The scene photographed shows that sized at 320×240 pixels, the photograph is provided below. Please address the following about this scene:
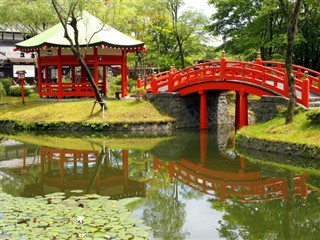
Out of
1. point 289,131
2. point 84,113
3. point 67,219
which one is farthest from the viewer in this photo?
point 84,113

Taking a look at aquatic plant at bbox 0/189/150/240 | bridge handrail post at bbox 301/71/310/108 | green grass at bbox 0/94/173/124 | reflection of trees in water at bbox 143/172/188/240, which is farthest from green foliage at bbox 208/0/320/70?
aquatic plant at bbox 0/189/150/240

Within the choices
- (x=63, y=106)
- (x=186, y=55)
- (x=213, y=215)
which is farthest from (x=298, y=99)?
(x=186, y=55)

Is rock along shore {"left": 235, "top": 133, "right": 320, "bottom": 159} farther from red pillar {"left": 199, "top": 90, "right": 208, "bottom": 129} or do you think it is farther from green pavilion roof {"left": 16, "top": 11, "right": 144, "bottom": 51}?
green pavilion roof {"left": 16, "top": 11, "right": 144, "bottom": 51}

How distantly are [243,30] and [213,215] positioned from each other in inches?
997

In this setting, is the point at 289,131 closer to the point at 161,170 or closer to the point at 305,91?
the point at 305,91

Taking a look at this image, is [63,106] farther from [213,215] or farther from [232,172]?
[213,215]

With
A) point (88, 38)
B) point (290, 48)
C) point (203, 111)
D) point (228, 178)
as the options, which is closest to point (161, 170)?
point (228, 178)

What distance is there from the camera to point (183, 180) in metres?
14.1

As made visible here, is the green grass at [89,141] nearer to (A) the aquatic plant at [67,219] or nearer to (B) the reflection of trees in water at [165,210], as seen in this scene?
(B) the reflection of trees in water at [165,210]

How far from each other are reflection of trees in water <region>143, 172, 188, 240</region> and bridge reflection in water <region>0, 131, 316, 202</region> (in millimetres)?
408

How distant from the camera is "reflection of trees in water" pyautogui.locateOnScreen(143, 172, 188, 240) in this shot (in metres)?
9.43

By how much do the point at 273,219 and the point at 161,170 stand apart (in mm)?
6129

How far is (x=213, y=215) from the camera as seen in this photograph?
10562 millimetres

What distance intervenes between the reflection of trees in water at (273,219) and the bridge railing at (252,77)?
8.45m
